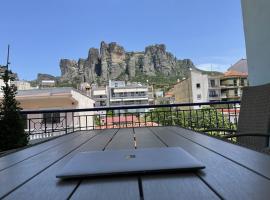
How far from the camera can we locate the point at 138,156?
40.2 inches

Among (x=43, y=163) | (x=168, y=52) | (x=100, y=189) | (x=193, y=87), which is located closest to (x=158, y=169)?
(x=100, y=189)

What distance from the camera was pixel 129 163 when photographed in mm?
925

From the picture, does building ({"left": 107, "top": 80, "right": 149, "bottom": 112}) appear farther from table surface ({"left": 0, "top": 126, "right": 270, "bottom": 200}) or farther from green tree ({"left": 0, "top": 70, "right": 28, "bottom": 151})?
table surface ({"left": 0, "top": 126, "right": 270, "bottom": 200})

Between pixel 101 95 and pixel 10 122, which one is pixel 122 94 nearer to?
pixel 101 95

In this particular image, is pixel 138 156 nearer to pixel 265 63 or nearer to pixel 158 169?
pixel 158 169

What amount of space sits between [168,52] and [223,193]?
235 ft

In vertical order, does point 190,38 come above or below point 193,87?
above

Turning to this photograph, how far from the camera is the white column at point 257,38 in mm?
3291

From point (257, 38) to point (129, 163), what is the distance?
119 inches

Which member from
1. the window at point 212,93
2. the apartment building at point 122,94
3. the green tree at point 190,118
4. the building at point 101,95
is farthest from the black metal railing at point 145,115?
the building at point 101,95

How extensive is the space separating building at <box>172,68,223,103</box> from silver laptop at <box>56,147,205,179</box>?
4613 centimetres

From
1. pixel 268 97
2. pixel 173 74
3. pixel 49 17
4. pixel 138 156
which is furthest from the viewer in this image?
pixel 173 74

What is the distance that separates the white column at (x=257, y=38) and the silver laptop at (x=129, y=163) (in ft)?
8.42

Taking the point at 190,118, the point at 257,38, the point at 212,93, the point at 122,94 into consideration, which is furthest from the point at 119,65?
the point at 257,38
